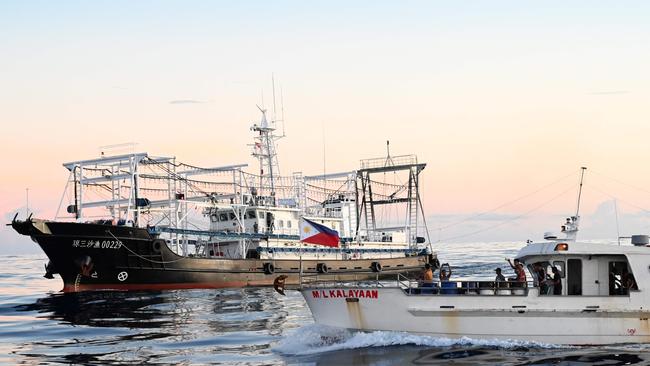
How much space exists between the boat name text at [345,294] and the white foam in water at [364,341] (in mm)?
1031

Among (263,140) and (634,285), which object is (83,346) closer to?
(634,285)

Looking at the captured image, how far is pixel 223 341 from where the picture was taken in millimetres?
27234

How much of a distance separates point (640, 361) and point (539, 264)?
4.28 metres

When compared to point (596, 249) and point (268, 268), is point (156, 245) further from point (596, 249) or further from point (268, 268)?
point (596, 249)

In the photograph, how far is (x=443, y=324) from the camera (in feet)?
77.0

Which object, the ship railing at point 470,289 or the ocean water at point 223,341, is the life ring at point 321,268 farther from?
the ship railing at point 470,289

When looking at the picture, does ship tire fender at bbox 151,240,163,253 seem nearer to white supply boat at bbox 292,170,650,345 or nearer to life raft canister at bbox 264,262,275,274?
life raft canister at bbox 264,262,275,274

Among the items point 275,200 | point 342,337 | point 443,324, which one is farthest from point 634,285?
point 275,200

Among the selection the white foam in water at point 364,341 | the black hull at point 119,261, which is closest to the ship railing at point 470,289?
the white foam in water at point 364,341

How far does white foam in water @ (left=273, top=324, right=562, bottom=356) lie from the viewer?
23.2 metres

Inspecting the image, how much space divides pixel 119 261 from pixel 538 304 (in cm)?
3084

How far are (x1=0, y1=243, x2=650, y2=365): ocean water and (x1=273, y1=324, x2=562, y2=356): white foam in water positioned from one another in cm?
3

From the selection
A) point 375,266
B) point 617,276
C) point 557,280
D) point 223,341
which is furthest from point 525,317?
point 375,266

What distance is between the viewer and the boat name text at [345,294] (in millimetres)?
23719
